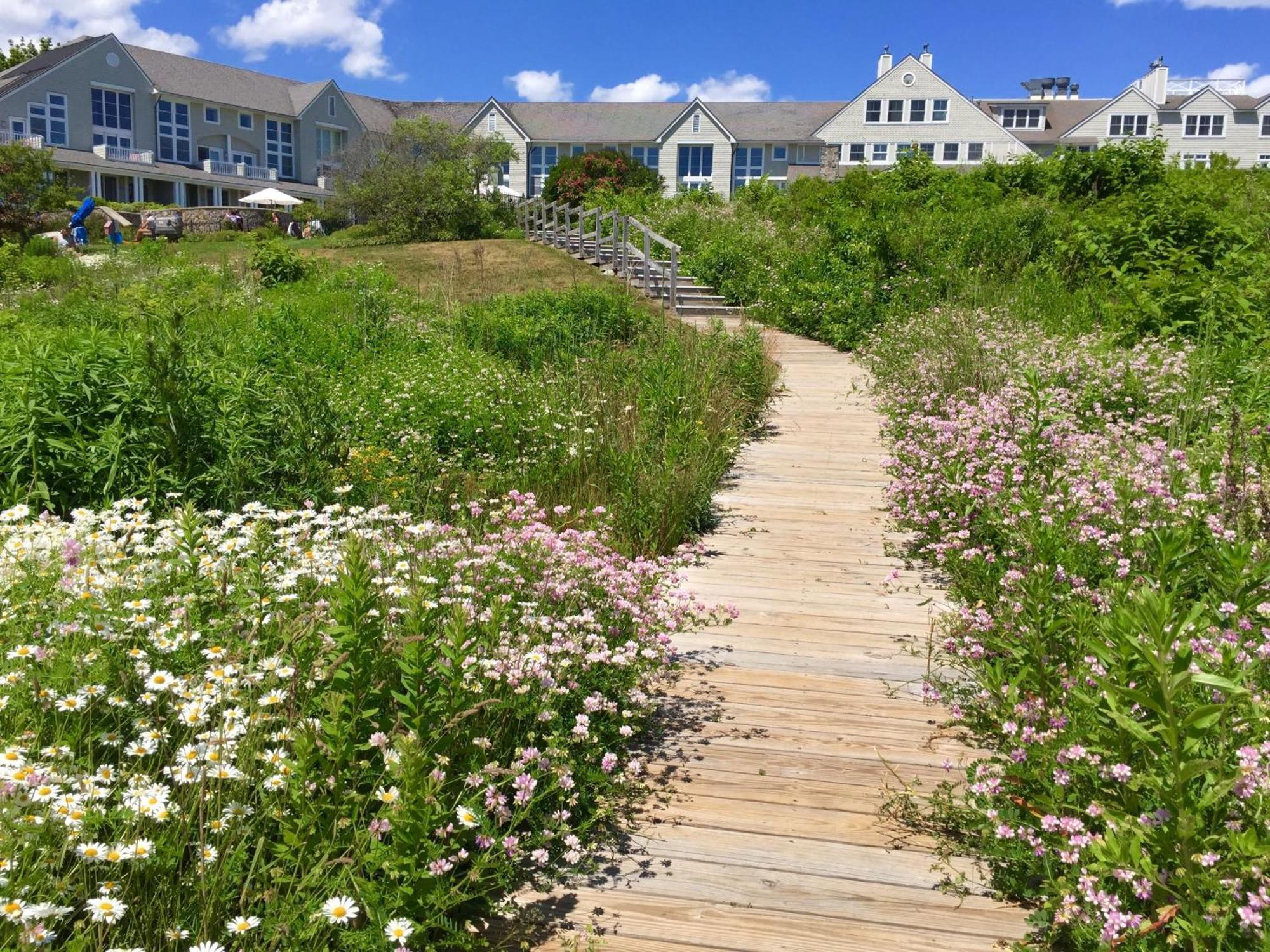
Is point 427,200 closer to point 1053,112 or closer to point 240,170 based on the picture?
point 240,170

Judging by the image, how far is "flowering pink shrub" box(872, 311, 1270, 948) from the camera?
6.95ft

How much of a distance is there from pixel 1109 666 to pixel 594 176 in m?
35.2

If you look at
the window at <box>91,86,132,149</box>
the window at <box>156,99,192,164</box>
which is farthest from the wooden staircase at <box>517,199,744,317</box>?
the window at <box>156,99,192,164</box>

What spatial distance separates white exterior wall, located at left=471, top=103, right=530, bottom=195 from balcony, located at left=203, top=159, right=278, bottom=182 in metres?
11.3

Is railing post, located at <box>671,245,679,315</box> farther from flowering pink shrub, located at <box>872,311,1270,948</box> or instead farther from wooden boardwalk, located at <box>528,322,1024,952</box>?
flowering pink shrub, located at <box>872,311,1270,948</box>

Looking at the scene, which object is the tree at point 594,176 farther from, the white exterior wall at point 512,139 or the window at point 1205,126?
the window at point 1205,126

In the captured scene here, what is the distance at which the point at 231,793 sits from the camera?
238 cm

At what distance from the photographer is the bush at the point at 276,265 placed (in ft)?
51.2

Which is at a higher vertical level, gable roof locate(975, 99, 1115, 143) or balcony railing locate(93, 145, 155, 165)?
gable roof locate(975, 99, 1115, 143)

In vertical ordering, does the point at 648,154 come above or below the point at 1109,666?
above

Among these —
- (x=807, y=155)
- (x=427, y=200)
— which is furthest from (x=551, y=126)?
(x=427, y=200)

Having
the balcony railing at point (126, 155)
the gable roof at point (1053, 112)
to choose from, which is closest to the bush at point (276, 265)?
the balcony railing at point (126, 155)

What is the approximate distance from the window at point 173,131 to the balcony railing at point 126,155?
7.61 feet

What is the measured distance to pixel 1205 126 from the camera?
2232 inches
